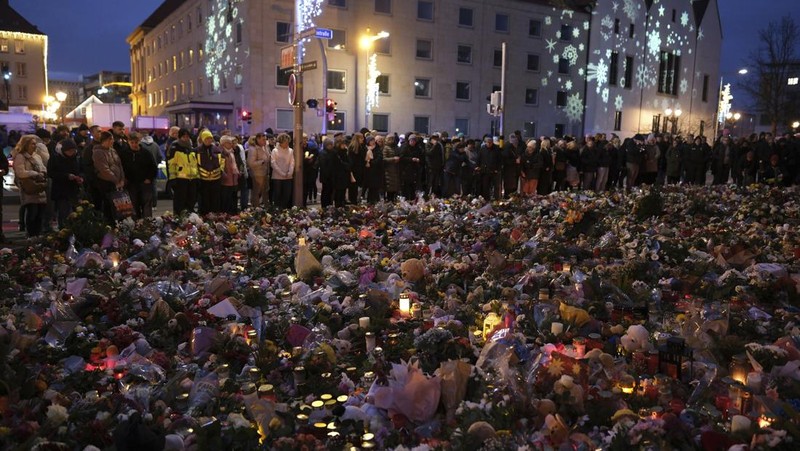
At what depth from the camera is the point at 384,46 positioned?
142 ft

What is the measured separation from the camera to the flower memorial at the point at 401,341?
138 inches

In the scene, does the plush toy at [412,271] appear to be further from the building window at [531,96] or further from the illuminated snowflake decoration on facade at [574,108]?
the illuminated snowflake decoration on facade at [574,108]

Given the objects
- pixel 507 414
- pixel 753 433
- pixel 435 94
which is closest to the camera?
pixel 753 433

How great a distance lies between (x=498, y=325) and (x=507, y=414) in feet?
5.01

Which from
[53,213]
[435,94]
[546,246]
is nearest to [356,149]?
[53,213]

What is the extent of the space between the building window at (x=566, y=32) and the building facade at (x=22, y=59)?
6538cm

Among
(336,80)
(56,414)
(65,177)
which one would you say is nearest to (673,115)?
(336,80)

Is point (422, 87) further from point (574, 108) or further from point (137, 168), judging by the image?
point (137, 168)

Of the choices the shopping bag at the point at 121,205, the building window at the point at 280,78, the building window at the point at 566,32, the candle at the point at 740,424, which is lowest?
the candle at the point at 740,424

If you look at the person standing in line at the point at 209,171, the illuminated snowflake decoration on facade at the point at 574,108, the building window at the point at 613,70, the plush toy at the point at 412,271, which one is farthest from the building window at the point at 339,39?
the plush toy at the point at 412,271

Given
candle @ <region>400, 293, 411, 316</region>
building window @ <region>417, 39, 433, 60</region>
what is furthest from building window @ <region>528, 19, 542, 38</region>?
candle @ <region>400, 293, 411, 316</region>

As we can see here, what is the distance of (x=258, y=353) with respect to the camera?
4.61m

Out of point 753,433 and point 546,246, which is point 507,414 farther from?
point 546,246

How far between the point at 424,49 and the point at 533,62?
934 cm
